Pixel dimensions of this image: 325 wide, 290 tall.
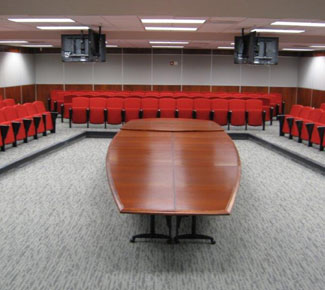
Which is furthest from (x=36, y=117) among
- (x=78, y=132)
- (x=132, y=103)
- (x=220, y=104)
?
(x=220, y=104)

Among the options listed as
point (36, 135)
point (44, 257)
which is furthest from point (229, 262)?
point (36, 135)

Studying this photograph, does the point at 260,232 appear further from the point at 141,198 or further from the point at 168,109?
the point at 168,109

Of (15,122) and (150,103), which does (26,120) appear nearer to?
(15,122)

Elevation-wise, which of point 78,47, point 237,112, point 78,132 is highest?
point 78,47

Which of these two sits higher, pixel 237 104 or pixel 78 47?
pixel 78 47

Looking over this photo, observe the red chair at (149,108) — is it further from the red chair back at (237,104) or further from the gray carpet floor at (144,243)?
the gray carpet floor at (144,243)

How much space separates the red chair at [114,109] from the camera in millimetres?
11078

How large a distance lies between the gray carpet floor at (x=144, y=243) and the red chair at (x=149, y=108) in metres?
4.88

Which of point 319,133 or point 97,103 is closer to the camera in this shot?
point 319,133

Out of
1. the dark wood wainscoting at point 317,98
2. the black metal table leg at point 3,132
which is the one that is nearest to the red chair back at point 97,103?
the black metal table leg at point 3,132

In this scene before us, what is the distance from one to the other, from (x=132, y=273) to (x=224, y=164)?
1.51 meters

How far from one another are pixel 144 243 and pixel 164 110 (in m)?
7.35

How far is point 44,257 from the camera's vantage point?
370 centimetres

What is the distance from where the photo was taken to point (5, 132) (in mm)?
7895
